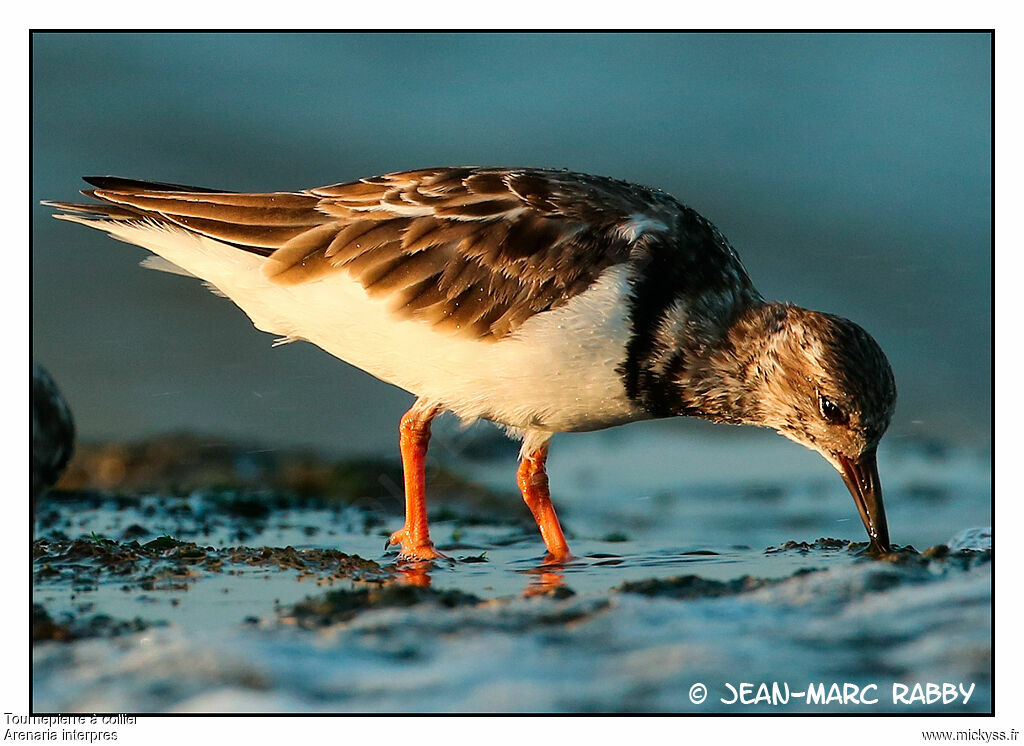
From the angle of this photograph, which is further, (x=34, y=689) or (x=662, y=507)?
(x=662, y=507)

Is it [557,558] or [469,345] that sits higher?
[469,345]

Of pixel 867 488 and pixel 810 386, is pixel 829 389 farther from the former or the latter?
pixel 867 488

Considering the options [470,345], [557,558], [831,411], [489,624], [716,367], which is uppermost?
[470,345]

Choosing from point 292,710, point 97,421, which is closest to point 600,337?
point 292,710

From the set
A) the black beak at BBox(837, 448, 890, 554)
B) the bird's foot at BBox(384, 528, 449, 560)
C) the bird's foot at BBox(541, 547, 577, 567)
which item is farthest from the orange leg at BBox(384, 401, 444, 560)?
the black beak at BBox(837, 448, 890, 554)

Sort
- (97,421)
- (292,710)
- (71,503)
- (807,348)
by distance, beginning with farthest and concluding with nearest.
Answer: (97,421) → (71,503) → (807,348) → (292,710)

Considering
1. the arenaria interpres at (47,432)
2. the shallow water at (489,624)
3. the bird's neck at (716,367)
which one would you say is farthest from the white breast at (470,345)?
the arenaria interpres at (47,432)

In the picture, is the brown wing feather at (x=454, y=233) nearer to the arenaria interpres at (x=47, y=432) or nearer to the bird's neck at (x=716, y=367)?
the bird's neck at (x=716, y=367)

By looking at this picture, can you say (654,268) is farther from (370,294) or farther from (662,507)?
(662,507)

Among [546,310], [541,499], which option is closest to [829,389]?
[546,310]
